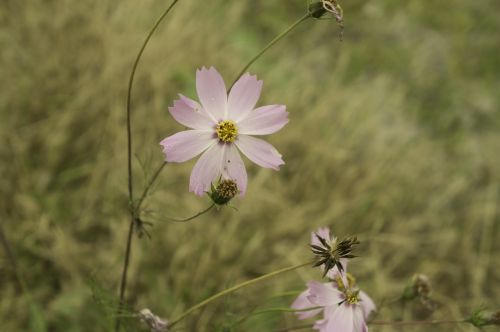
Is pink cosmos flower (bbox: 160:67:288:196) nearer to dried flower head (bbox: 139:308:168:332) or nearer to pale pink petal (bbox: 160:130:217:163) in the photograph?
pale pink petal (bbox: 160:130:217:163)

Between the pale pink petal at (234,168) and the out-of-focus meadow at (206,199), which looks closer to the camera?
the pale pink petal at (234,168)

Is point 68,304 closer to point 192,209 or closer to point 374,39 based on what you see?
point 192,209

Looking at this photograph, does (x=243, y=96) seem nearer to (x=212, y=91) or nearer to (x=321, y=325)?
(x=212, y=91)

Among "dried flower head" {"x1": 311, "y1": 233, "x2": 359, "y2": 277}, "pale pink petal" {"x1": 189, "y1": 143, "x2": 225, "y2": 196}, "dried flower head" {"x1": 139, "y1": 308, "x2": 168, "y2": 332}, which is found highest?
"pale pink petal" {"x1": 189, "y1": 143, "x2": 225, "y2": 196}

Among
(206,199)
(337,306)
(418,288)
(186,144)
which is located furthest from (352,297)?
(206,199)

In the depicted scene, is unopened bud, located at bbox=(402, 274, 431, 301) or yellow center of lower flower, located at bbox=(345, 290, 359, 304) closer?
yellow center of lower flower, located at bbox=(345, 290, 359, 304)

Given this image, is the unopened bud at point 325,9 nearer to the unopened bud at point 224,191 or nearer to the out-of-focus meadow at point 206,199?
the unopened bud at point 224,191

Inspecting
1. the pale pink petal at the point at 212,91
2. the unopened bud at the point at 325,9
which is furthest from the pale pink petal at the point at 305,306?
the unopened bud at the point at 325,9

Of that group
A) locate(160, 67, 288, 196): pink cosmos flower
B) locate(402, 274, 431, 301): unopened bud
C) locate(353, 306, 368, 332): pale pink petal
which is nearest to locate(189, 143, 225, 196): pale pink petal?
locate(160, 67, 288, 196): pink cosmos flower
